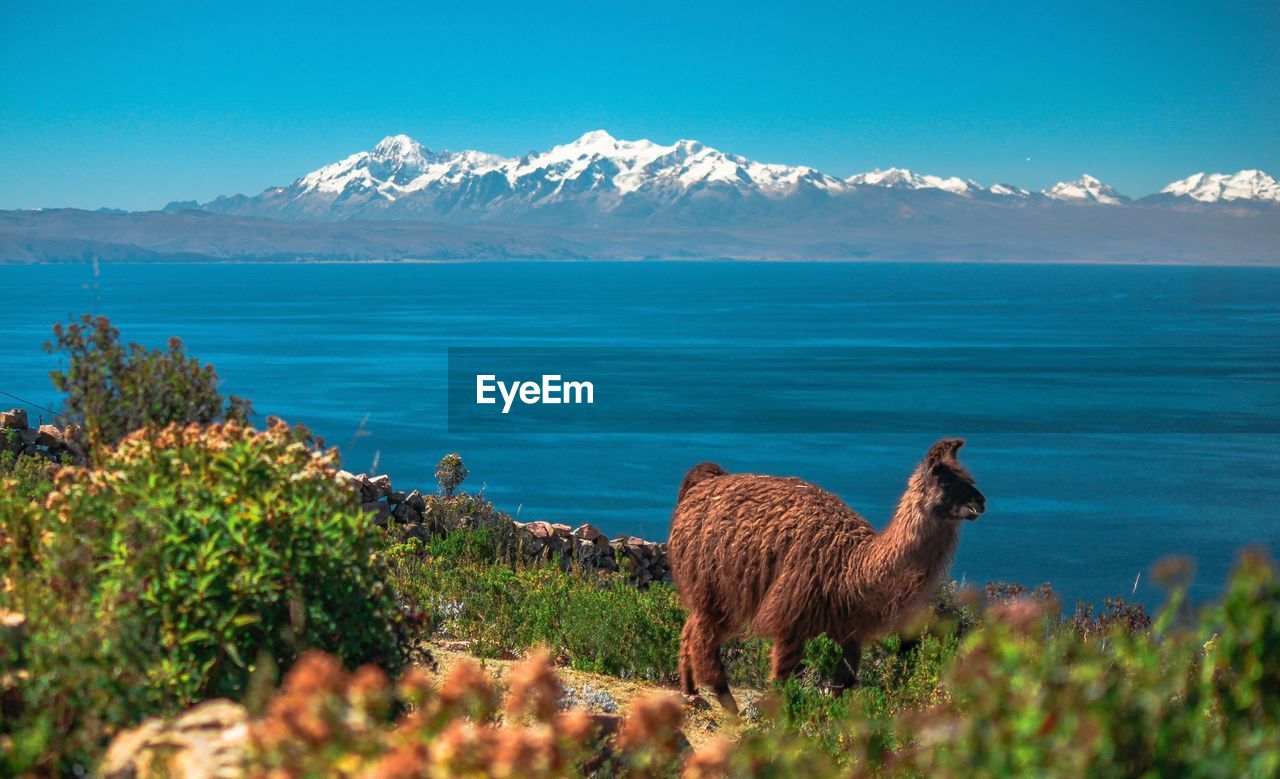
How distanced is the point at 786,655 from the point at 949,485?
60.9 inches

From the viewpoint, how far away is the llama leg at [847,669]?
7871 millimetres

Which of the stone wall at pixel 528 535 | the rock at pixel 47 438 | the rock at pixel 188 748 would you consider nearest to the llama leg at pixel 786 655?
the rock at pixel 188 748

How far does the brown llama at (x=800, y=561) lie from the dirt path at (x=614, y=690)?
33 cm

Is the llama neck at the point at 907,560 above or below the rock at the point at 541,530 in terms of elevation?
above

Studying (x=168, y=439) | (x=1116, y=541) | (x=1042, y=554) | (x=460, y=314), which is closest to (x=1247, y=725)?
(x=168, y=439)

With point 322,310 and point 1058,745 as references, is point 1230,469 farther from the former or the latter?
point 322,310

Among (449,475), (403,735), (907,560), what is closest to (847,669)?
(907,560)

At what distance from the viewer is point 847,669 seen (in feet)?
25.9

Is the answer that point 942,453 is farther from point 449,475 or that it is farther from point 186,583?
point 449,475

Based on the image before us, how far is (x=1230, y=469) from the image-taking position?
5206 centimetres

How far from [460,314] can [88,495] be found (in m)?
→ 140

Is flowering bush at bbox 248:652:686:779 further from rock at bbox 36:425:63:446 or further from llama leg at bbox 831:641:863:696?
rock at bbox 36:425:63:446

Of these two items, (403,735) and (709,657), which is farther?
(709,657)

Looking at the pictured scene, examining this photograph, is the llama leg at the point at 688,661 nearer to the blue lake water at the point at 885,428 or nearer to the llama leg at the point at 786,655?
the llama leg at the point at 786,655
